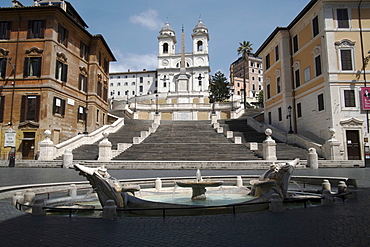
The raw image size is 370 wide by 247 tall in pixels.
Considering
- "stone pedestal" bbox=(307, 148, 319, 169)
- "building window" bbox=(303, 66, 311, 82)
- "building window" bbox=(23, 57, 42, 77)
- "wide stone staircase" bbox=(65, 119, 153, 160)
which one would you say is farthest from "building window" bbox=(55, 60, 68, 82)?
"building window" bbox=(303, 66, 311, 82)

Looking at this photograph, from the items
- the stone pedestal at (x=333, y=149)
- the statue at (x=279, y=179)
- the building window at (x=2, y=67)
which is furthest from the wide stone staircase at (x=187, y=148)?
the building window at (x=2, y=67)

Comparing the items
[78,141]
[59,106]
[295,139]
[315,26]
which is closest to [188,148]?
[295,139]

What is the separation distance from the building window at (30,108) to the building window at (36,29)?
650 cm

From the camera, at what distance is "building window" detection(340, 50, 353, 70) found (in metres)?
Answer: 25.9

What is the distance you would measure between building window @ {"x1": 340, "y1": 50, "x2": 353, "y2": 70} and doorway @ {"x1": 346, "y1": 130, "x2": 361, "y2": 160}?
5.91m

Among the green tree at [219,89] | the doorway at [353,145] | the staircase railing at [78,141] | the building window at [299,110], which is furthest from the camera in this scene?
the green tree at [219,89]

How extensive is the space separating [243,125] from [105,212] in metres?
32.2

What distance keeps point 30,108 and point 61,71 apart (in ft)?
16.9

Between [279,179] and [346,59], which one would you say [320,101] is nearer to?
[346,59]

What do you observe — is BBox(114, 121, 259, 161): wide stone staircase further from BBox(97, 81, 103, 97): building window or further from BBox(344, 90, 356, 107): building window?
BBox(97, 81, 103, 97): building window

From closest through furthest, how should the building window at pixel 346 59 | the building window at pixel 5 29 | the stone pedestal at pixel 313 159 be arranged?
the stone pedestal at pixel 313 159 → the building window at pixel 346 59 → the building window at pixel 5 29

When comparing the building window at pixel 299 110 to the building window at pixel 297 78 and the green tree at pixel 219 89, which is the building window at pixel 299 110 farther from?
the green tree at pixel 219 89

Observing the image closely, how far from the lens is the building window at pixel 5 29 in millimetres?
29859

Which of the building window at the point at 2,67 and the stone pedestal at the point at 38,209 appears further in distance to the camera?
the building window at the point at 2,67
